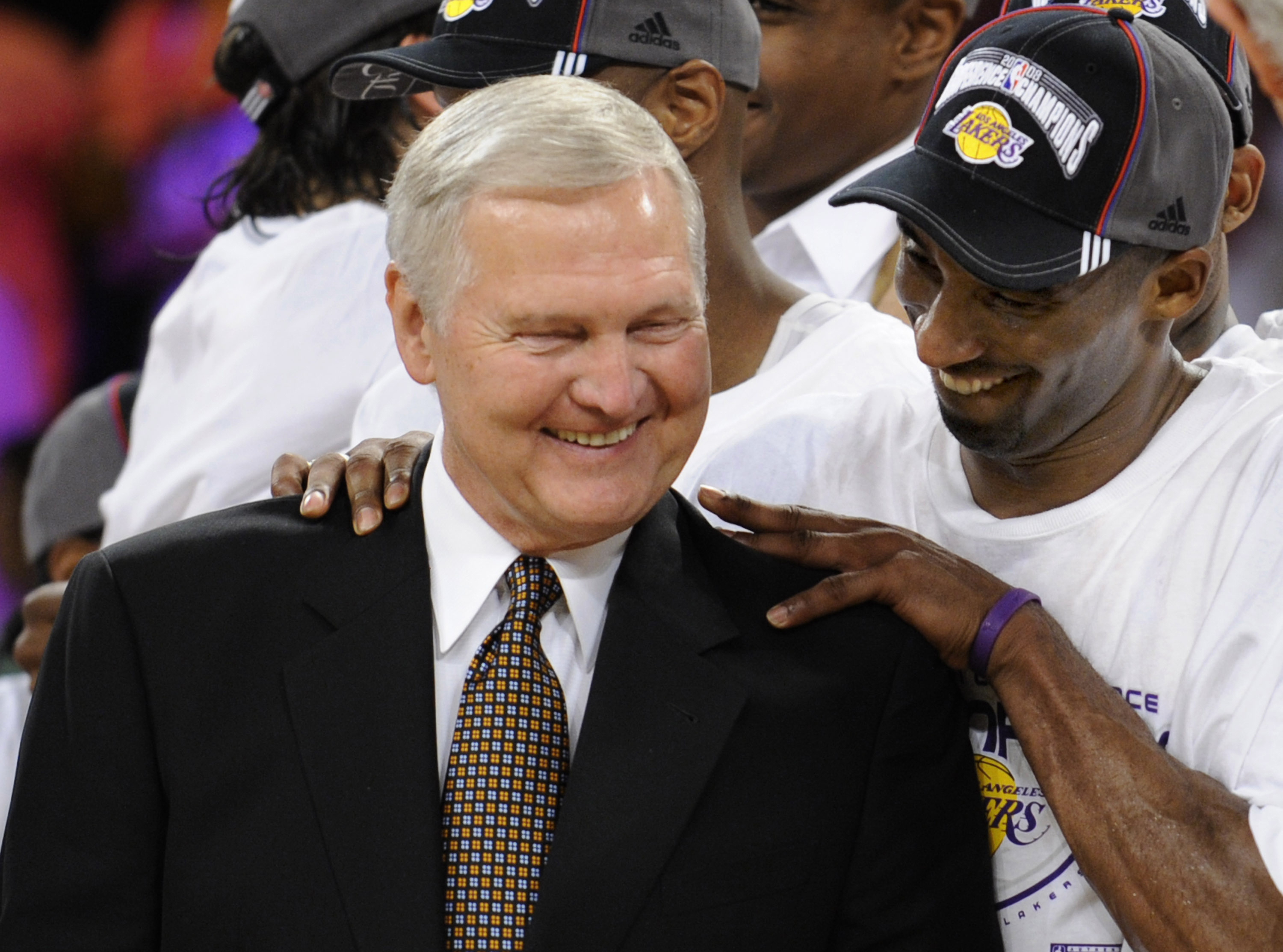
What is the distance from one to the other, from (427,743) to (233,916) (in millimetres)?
231

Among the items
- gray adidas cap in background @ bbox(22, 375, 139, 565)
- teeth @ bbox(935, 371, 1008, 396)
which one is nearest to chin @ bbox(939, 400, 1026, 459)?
teeth @ bbox(935, 371, 1008, 396)

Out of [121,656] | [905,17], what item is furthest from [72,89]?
[121,656]

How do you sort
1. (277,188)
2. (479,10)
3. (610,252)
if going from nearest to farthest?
1. (610,252)
2. (479,10)
3. (277,188)

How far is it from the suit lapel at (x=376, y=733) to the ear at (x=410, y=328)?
0.17 meters

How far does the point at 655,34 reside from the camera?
2092 millimetres

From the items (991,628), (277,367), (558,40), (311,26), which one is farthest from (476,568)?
(311,26)

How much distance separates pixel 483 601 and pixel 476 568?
1.3 inches

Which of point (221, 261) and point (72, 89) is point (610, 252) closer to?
point (221, 261)

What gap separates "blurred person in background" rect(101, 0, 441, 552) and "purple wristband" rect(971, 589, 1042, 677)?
4.94ft

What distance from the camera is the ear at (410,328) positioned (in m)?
1.59

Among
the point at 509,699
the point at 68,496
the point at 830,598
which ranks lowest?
the point at 68,496

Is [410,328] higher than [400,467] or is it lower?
higher

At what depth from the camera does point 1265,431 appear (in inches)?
66.3

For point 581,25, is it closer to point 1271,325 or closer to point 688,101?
point 688,101
